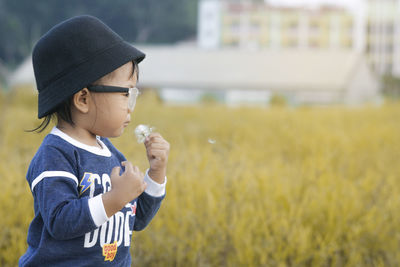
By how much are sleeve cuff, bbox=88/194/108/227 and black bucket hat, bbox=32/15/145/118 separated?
0.74ft

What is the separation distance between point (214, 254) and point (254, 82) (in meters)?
21.8

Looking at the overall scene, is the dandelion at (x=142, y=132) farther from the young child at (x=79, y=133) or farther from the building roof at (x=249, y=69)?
the building roof at (x=249, y=69)

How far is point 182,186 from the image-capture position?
3012 millimetres

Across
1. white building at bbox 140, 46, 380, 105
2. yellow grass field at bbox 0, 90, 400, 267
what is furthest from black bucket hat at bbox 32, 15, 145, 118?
white building at bbox 140, 46, 380, 105

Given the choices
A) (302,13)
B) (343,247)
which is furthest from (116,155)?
(302,13)

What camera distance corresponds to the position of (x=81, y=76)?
1112 mm

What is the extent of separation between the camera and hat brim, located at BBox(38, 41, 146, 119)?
111cm

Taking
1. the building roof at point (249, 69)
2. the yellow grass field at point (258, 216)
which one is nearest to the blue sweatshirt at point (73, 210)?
the yellow grass field at point (258, 216)

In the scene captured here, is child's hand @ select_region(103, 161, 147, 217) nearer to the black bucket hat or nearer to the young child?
the young child

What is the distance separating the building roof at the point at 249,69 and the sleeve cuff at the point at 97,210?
72.3ft

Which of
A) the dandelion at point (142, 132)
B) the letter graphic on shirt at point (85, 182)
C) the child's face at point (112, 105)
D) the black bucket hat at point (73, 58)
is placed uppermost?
the black bucket hat at point (73, 58)

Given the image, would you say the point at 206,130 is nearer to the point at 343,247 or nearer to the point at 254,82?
the point at 343,247

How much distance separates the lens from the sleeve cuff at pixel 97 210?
104cm

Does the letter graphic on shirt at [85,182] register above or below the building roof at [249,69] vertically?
above
